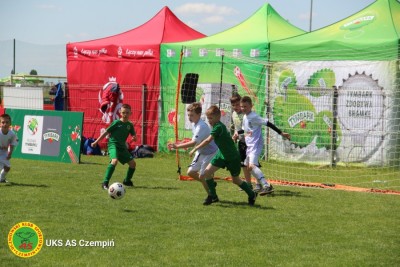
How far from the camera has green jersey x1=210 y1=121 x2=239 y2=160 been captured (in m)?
10.4

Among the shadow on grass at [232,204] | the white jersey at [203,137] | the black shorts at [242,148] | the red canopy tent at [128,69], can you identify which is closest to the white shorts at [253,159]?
the black shorts at [242,148]

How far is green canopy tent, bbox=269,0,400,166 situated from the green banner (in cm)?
557

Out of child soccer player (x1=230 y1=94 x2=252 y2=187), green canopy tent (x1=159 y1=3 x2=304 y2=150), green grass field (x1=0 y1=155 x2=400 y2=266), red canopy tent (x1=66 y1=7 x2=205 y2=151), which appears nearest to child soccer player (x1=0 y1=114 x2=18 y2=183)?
green grass field (x1=0 y1=155 x2=400 y2=266)

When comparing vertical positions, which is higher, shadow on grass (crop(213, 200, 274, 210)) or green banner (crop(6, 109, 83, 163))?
green banner (crop(6, 109, 83, 163))

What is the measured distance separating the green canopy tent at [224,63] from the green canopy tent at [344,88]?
54 centimetres

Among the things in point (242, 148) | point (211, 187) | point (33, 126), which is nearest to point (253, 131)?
point (242, 148)

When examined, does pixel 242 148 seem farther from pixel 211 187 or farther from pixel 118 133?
pixel 118 133

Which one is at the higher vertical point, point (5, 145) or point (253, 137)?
point (253, 137)

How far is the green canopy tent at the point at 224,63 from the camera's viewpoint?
1916 cm

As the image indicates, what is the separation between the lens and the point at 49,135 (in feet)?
58.2

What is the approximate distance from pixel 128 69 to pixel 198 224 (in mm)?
13386

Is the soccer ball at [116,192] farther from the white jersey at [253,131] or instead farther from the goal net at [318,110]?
the goal net at [318,110]

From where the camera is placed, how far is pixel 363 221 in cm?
942

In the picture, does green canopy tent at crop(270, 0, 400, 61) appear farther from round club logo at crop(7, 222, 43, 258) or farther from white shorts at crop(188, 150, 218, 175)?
round club logo at crop(7, 222, 43, 258)
